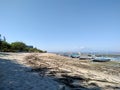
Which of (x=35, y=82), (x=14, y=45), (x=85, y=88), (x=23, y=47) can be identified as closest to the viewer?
(x=85, y=88)

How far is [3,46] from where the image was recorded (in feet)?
304

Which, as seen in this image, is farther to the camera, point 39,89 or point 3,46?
point 3,46

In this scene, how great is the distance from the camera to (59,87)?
11.9 m

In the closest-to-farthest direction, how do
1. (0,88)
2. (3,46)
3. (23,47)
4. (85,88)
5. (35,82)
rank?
(0,88) → (85,88) → (35,82) → (3,46) → (23,47)

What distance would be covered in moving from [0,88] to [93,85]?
5.91 metres

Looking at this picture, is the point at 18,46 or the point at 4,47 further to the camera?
the point at 18,46

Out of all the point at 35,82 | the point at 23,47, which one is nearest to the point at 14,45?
the point at 23,47

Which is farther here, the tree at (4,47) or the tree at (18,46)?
the tree at (18,46)

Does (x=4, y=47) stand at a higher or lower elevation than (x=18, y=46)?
lower

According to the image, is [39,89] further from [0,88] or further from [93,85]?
[93,85]

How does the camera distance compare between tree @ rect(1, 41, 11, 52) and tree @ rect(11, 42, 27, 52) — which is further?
tree @ rect(11, 42, 27, 52)

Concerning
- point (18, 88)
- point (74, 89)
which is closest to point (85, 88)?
point (74, 89)

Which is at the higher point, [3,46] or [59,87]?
[3,46]

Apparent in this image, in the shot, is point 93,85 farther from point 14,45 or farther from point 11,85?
point 14,45
